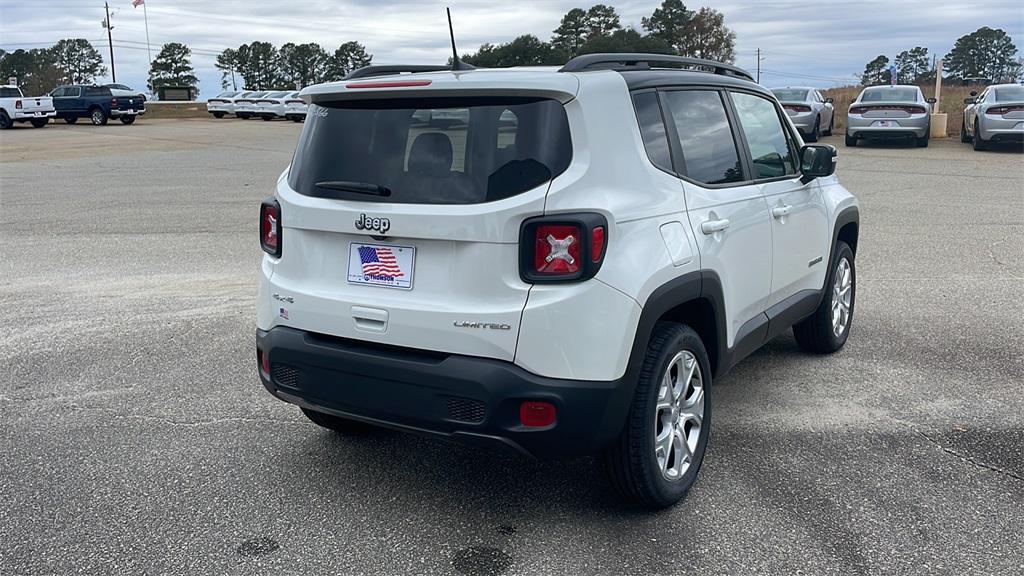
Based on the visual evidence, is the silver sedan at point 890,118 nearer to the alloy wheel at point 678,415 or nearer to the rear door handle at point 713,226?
the rear door handle at point 713,226

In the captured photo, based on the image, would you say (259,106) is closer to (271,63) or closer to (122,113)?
(122,113)

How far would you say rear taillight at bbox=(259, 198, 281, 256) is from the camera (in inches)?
153

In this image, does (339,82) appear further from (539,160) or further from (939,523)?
(939,523)

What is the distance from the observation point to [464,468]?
419 cm

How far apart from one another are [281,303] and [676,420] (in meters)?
1.69

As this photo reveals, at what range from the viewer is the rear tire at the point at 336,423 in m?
4.41

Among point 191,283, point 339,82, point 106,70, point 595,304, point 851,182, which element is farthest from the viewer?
point 106,70

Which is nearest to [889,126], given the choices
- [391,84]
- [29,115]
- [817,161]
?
[817,161]

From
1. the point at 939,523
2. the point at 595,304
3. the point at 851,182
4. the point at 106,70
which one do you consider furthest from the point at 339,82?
the point at 106,70

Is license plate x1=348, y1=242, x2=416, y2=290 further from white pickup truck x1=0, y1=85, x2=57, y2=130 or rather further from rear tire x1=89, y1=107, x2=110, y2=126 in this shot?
rear tire x1=89, y1=107, x2=110, y2=126

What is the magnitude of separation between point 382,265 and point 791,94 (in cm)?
2258

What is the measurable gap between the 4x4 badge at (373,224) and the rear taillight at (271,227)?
53cm

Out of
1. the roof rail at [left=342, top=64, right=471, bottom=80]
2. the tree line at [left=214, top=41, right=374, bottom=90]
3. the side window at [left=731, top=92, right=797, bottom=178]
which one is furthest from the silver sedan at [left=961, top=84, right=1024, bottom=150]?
the tree line at [left=214, top=41, right=374, bottom=90]

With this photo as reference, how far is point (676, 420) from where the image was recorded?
3.81 meters
